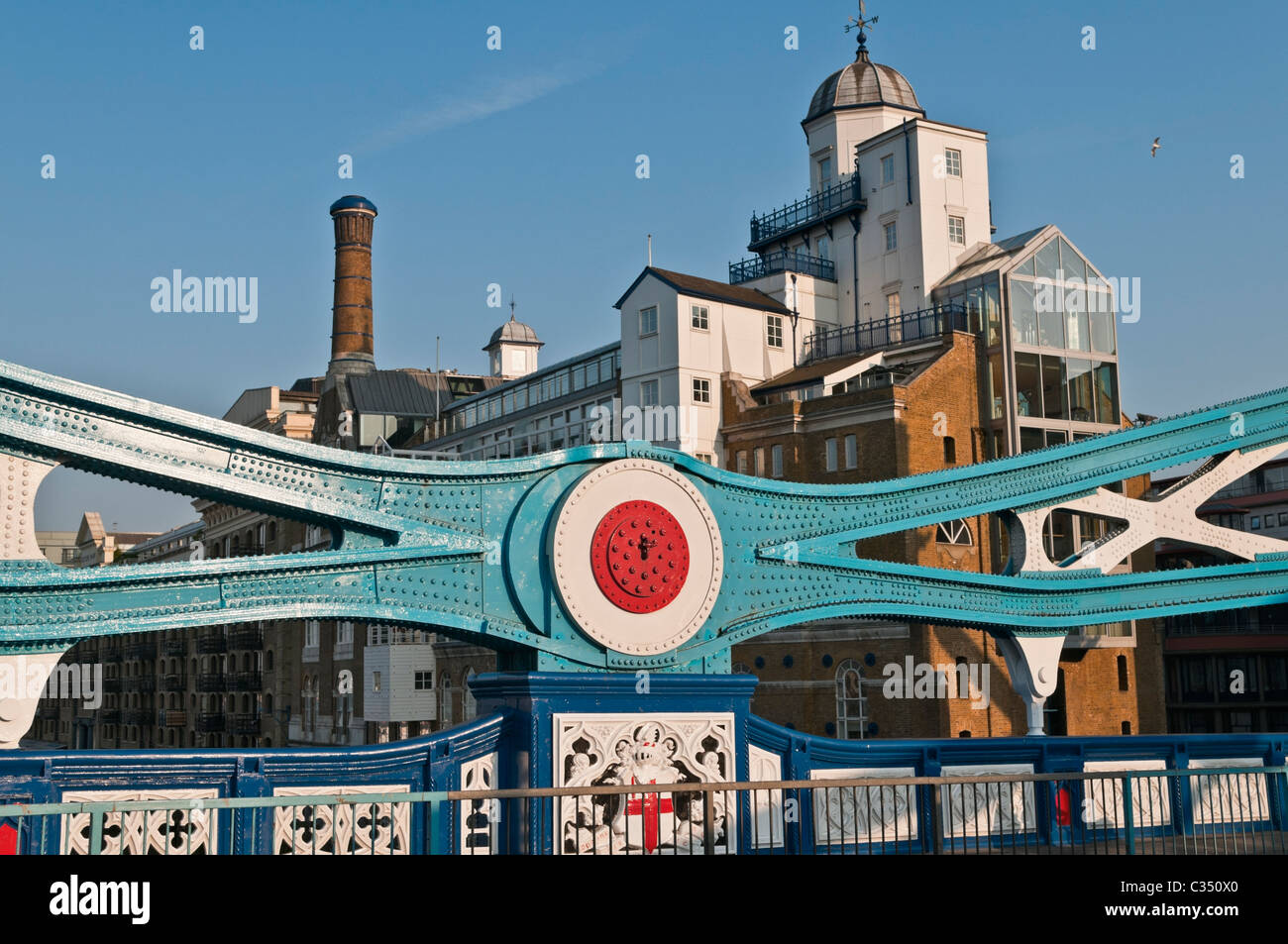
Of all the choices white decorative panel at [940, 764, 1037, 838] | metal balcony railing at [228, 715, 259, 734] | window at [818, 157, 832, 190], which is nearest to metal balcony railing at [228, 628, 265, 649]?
metal balcony railing at [228, 715, 259, 734]

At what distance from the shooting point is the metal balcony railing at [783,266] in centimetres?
5531

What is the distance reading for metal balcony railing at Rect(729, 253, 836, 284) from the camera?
55312 mm

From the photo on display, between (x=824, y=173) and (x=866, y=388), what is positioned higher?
(x=824, y=173)

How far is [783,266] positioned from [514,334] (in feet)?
150

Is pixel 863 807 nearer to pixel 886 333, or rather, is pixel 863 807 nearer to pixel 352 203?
pixel 886 333

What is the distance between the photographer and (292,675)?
67.1m

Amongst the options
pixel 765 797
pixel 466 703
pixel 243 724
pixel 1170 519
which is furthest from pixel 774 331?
pixel 243 724

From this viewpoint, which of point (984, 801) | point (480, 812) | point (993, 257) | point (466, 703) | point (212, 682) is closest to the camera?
point (480, 812)

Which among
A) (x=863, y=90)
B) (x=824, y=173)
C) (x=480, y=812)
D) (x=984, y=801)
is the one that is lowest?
(x=984, y=801)

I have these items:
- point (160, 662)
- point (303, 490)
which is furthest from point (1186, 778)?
point (160, 662)

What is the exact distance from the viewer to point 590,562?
1809 centimetres

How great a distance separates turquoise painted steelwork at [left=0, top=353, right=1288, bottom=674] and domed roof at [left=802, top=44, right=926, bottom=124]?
38.1 m

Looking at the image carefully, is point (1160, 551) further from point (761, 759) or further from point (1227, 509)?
point (761, 759)

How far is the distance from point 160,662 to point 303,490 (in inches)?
2678
